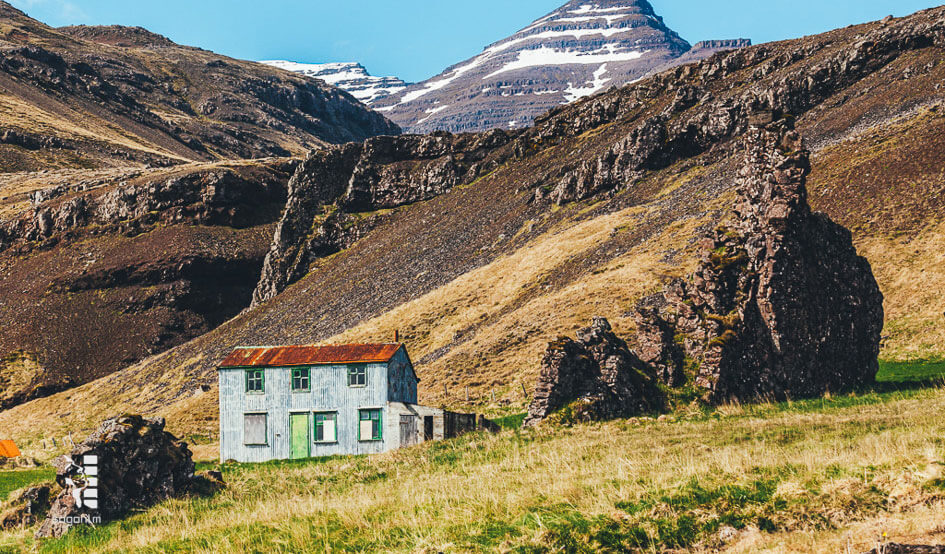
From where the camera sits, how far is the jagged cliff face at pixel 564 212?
65312 mm

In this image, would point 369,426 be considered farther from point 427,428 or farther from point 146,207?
point 146,207

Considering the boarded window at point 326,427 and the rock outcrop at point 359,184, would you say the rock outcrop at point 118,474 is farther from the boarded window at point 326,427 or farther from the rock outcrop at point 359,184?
the rock outcrop at point 359,184

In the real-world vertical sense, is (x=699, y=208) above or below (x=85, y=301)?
above

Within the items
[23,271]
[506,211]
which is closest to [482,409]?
[506,211]

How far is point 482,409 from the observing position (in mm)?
49531

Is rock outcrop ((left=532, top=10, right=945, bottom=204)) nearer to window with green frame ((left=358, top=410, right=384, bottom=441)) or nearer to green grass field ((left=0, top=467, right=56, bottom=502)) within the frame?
window with green frame ((left=358, top=410, right=384, bottom=441))

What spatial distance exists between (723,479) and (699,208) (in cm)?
6861

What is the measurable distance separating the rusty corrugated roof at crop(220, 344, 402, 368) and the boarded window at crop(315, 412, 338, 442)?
10.4ft

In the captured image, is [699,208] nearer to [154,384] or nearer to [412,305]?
[412,305]

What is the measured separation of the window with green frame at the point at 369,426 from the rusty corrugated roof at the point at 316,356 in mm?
3160

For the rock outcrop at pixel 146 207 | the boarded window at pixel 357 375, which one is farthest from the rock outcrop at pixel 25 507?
the rock outcrop at pixel 146 207

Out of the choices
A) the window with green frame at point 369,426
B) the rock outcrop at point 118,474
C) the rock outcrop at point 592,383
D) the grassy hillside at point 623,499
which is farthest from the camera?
the window with green frame at point 369,426

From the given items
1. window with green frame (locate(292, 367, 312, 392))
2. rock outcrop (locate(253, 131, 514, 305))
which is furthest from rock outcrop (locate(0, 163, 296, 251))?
window with green frame (locate(292, 367, 312, 392))

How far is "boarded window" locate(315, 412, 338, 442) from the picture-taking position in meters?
43.8
